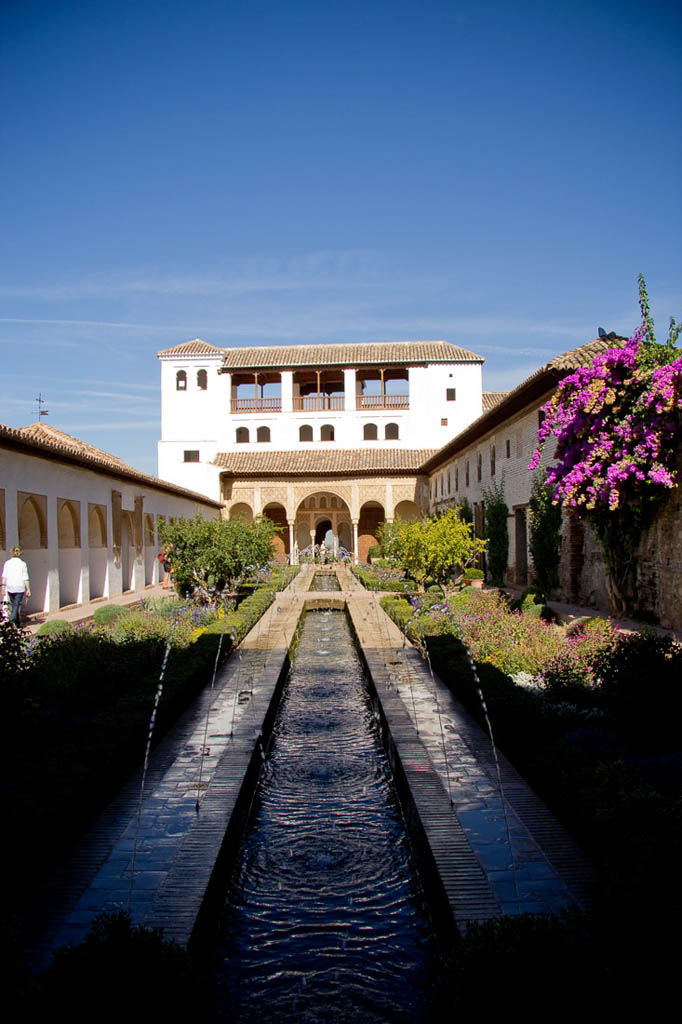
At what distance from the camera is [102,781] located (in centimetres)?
473

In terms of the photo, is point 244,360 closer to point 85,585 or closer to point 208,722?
point 85,585

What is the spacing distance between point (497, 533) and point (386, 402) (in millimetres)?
18556

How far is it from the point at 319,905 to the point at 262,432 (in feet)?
112

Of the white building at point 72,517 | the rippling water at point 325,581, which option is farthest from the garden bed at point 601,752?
the rippling water at point 325,581

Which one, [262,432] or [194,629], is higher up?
[262,432]

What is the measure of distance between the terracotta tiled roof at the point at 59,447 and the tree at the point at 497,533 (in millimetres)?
9166

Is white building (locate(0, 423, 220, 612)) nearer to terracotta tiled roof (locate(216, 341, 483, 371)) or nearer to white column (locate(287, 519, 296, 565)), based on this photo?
white column (locate(287, 519, 296, 565))

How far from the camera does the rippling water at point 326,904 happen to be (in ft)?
10.3

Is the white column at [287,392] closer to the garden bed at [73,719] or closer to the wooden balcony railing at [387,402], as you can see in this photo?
the wooden balcony railing at [387,402]

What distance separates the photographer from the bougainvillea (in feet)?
33.8

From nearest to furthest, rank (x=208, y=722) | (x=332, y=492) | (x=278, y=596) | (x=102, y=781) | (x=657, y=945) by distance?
(x=657, y=945) → (x=102, y=781) → (x=208, y=722) → (x=278, y=596) → (x=332, y=492)

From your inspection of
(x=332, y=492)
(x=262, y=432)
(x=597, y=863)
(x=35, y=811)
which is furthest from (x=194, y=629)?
(x=262, y=432)

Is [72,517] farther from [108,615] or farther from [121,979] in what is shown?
[121,979]

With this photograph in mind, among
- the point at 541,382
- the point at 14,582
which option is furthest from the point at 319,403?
the point at 14,582
